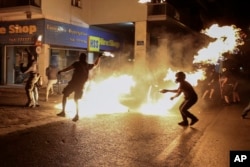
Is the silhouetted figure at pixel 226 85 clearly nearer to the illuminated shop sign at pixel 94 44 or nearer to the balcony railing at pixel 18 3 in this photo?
the illuminated shop sign at pixel 94 44

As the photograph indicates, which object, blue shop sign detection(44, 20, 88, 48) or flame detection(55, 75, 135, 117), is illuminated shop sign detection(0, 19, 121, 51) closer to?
blue shop sign detection(44, 20, 88, 48)

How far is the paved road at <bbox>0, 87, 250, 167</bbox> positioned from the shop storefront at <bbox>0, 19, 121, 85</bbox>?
10860 mm

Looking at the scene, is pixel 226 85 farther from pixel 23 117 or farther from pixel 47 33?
pixel 47 33

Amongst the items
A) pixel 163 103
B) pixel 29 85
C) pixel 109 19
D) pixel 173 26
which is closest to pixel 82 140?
pixel 29 85

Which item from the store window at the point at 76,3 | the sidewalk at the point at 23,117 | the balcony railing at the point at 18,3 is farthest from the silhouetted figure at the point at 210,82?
the store window at the point at 76,3

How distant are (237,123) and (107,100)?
5.77 m

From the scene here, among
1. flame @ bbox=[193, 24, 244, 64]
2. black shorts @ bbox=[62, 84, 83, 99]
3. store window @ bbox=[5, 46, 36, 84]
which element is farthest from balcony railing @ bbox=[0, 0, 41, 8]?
black shorts @ bbox=[62, 84, 83, 99]

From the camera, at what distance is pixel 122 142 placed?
23.0 feet

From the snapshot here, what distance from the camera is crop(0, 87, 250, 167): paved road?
5703 millimetres

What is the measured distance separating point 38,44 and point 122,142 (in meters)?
14.1

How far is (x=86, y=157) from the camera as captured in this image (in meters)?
5.83

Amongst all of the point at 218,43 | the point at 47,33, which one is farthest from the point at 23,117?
the point at 47,33

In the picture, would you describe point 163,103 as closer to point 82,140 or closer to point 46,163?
point 82,140

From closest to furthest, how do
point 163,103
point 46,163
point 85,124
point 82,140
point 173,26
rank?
point 46,163 → point 82,140 → point 85,124 → point 163,103 → point 173,26
